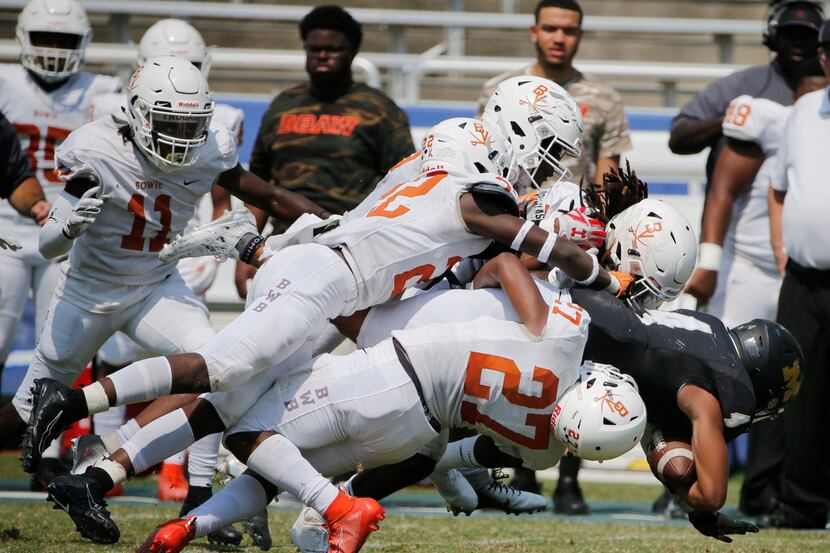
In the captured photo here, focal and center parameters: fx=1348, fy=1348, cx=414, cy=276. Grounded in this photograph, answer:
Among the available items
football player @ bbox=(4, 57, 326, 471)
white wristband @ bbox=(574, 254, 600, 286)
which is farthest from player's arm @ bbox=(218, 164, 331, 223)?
white wristband @ bbox=(574, 254, 600, 286)

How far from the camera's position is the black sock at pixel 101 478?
4148 mm

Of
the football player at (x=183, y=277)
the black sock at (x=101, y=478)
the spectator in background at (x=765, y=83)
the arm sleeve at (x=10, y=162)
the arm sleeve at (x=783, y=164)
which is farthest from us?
the spectator in background at (x=765, y=83)

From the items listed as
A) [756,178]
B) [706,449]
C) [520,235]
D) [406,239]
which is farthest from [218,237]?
[756,178]

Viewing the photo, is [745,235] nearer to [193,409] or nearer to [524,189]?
[524,189]

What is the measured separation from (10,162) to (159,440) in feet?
6.84

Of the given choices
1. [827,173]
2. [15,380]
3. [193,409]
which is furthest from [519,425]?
[15,380]

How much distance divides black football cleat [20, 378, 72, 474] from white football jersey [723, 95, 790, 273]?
144 inches

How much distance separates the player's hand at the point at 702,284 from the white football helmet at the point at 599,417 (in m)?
2.38

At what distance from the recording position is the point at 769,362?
14.8 ft

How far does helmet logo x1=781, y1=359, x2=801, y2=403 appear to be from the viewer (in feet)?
14.9

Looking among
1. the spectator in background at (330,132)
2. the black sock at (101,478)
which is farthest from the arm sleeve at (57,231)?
the spectator in background at (330,132)

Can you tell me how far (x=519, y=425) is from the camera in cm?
419

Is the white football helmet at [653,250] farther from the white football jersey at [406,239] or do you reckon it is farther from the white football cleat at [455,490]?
the white football cleat at [455,490]

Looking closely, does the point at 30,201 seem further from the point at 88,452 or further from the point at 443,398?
the point at 443,398
